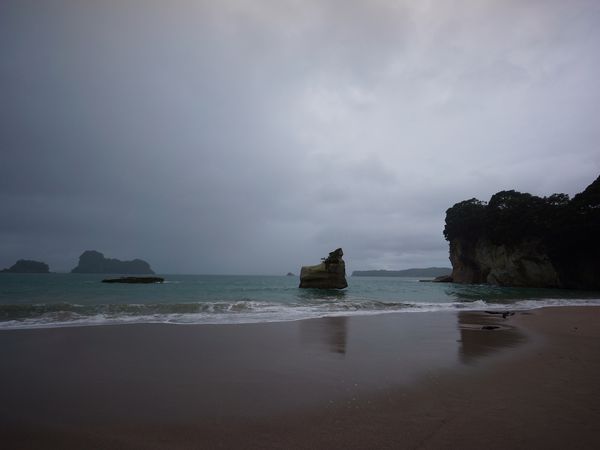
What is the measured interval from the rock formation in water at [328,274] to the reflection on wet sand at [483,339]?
33.2 metres

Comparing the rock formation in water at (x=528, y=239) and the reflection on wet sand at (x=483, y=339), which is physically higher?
the rock formation in water at (x=528, y=239)

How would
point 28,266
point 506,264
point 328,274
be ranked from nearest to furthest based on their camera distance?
point 328,274, point 506,264, point 28,266

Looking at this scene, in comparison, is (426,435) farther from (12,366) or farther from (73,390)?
(12,366)

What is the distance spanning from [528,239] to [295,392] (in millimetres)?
69808

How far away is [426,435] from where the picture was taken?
135 inches

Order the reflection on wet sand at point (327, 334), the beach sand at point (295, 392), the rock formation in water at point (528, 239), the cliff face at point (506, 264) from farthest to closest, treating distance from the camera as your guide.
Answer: the cliff face at point (506, 264), the rock formation in water at point (528, 239), the reflection on wet sand at point (327, 334), the beach sand at point (295, 392)

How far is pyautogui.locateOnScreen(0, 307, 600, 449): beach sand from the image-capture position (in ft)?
11.4

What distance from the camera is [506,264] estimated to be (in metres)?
61.9

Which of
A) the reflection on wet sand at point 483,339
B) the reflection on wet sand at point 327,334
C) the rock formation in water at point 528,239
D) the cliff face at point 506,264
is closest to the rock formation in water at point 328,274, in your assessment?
the reflection on wet sand at point 483,339

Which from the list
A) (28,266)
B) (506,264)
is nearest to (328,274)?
(506,264)

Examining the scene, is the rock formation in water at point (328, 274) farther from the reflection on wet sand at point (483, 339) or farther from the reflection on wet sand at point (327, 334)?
the reflection on wet sand at point (327, 334)

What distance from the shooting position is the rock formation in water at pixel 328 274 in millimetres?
46094

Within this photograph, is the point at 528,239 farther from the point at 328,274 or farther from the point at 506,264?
the point at 328,274

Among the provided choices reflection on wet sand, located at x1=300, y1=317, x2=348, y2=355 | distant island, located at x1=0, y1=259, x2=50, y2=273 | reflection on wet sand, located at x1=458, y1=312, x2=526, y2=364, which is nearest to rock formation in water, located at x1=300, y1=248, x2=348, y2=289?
reflection on wet sand, located at x1=458, y1=312, x2=526, y2=364
